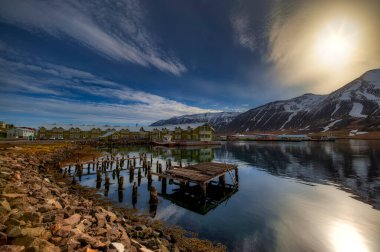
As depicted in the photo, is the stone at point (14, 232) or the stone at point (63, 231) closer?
the stone at point (14, 232)

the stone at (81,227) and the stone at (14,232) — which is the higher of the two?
the stone at (14,232)

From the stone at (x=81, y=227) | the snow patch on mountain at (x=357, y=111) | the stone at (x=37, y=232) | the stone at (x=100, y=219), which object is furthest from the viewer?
the snow patch on mountain at (x=357, y=111)

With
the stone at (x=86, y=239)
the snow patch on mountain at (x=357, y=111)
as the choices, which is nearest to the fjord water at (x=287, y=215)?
the stone at (x=86, y=239)

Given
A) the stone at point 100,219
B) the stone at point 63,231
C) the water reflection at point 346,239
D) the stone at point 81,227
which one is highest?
the stone at point 63,231

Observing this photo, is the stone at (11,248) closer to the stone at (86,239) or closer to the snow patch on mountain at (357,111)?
the stone at (86,239)

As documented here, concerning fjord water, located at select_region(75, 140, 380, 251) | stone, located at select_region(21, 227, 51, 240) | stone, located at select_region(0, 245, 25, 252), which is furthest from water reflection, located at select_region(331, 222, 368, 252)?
stone, located at select_region(0, 245, 25, 252)

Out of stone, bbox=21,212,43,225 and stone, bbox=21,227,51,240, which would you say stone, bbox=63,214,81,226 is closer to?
stone, bbox=21,212,43,225

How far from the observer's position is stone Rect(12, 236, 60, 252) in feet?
16.4

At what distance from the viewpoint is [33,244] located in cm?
505

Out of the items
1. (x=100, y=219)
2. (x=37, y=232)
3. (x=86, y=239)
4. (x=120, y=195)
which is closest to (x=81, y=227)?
Answer: (x=86, y=239)

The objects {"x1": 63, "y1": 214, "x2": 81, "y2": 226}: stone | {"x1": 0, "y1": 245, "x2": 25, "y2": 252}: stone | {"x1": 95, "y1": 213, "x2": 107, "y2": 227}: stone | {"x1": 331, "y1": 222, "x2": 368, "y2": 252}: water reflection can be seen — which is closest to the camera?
{"x1": 0, "y1": 245, "x2": 25, "y2": 252}: stone

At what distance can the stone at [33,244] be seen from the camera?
16.4 ft

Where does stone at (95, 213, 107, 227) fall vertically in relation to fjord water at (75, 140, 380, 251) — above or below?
above

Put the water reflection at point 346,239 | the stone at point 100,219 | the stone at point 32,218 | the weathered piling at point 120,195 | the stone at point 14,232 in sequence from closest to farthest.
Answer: the stone at point 14,232 < the stone at point 32,218 < the stone at point 100,219 < the water reflection at point 346,239 < the weathered piling at point 120,195
